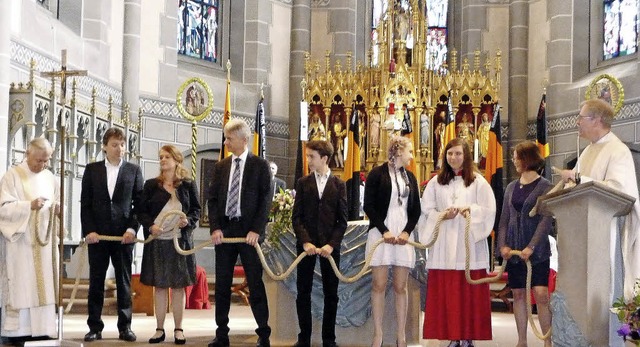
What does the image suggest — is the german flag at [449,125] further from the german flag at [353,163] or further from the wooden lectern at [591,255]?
the wooden lectern at [591,255]

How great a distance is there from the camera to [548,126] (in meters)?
16.1

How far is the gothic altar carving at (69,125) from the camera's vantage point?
32.2 ft

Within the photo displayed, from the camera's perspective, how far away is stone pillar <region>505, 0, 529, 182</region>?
54.9 ft

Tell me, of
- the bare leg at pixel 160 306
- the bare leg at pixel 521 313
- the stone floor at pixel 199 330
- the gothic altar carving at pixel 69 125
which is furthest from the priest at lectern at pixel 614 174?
the gothic altar carving at pixel 69 125

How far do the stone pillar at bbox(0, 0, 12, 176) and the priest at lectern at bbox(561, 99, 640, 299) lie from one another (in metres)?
5.56

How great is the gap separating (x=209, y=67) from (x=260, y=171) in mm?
9577

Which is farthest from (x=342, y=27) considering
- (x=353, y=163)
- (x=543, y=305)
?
(x=543, y=305)

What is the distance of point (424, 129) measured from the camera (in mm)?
15328

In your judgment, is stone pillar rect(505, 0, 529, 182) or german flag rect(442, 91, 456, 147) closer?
german flag rect(442, 91, 456, 147)

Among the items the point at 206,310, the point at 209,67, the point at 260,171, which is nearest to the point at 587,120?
the point at 260,171

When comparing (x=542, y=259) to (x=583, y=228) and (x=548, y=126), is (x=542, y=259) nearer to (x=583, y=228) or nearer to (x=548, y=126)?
(x=583, y=228)

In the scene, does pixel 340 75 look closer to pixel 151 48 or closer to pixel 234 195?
pixel 151 48

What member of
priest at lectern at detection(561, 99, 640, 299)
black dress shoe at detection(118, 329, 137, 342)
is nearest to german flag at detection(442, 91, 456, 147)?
black dress shoe at detection(118, 329, 137, 342)

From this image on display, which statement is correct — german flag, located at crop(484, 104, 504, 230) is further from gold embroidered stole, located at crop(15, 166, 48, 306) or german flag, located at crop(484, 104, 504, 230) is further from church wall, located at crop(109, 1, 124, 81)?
gold embroidered stole, located at crop(15, 166, 48, 306)
